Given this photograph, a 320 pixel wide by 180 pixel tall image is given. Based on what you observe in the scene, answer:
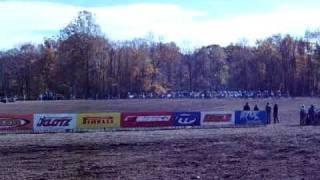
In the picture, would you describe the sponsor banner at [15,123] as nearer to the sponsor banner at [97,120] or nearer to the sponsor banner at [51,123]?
the sponsor banner at [51,123]

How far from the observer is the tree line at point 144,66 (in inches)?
4451

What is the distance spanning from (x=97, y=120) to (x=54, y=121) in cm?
281

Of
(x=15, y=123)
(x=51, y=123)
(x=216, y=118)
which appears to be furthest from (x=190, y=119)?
(x=15, y=123)

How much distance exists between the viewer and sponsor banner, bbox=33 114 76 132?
133 feet

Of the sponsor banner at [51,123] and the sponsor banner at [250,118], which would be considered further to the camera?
the sponsor banner at [250,118]

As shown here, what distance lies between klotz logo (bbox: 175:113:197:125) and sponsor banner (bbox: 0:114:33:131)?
31.7 ft

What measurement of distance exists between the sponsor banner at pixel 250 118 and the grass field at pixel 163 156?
321 inches

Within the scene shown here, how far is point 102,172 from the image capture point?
20.7 metres

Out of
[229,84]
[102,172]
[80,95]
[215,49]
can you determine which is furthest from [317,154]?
[215,49]

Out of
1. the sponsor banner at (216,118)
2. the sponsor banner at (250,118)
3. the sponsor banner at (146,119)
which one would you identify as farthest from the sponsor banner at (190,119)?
the sponsor banner at (250,118)

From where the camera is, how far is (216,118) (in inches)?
1746

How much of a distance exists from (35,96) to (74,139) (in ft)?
299

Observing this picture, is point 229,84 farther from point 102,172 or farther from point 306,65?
point 102,172

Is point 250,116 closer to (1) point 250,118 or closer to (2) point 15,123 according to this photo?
(1) point 250,118
